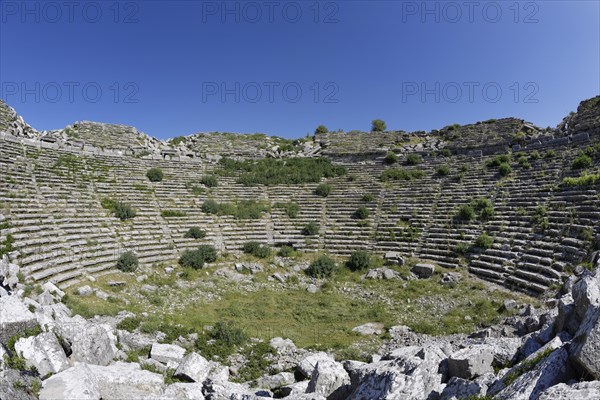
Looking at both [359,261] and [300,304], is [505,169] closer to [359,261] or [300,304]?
[359,261]

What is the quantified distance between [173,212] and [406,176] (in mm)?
18765

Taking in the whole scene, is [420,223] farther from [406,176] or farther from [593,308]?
[593,308]

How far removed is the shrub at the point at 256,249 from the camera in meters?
20.2

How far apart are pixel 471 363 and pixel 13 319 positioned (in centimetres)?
759

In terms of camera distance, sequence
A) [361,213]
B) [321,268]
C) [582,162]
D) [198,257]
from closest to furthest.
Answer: [198,257] → [321,268] → [582,162] → [361,213]

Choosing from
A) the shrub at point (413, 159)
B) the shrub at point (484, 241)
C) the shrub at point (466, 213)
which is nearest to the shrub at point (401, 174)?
the shrub at point (413, 159)

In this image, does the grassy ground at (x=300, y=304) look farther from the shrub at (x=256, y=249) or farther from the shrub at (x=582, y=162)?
the shrub at (x=582, y=162)

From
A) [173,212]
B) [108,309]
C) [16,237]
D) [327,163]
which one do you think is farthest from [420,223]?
[16,237]

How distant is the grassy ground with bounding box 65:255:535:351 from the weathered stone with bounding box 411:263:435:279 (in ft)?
1.06

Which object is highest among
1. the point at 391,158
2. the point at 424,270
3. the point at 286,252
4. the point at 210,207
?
the point at 391,158

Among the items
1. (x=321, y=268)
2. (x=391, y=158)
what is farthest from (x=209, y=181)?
(x=391, y=158)

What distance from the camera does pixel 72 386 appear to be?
16.2 feet

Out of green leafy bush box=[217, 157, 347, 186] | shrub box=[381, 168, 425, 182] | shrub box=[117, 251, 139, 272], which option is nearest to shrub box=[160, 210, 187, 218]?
shrub box=[117, 251, 139, 272]

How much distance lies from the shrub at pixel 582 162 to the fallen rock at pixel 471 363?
19629 millimetres
